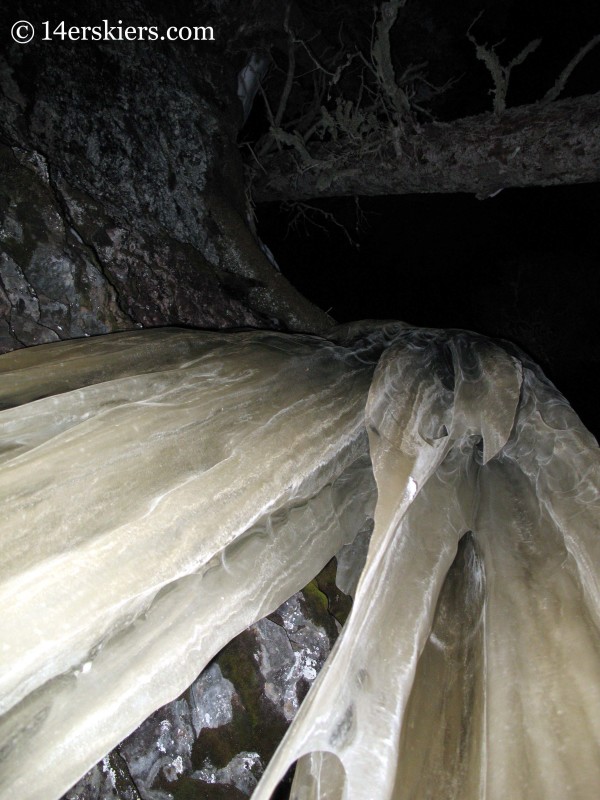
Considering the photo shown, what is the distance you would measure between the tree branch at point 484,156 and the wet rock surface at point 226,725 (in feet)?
7.29

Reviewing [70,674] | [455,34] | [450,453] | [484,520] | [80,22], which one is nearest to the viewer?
[70,674]

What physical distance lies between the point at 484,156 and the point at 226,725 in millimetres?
2621

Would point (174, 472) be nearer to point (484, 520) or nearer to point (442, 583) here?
point (442, 583)

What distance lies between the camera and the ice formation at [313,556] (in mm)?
984

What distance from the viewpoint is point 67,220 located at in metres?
2.04

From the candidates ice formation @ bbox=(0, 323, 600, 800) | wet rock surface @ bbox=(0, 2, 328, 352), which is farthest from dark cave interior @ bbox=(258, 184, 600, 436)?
ice formation @ bbox=(0, 323, 600, 800)

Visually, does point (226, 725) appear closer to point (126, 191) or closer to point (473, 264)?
point (126, 191)

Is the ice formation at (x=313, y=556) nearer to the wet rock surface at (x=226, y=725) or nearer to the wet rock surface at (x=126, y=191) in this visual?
the wet rock surface at (x=226, y=725)

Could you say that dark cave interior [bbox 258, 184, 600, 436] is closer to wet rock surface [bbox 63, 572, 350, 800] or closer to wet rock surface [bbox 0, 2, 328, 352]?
wet rock surface [bbox 0, 2, 328, 352]

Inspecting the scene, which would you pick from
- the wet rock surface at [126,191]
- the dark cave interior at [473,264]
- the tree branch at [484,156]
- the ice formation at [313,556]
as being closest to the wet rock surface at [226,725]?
the ice formation at [313,556]

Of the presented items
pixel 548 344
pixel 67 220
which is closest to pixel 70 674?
pixel 67 220

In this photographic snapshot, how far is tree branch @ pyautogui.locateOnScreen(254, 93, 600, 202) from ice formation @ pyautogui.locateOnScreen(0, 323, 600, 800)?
1351 mm

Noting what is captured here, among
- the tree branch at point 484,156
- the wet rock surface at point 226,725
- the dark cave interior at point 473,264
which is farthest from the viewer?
the dark cave interior at point 473,264

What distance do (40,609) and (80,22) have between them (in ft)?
8.54
